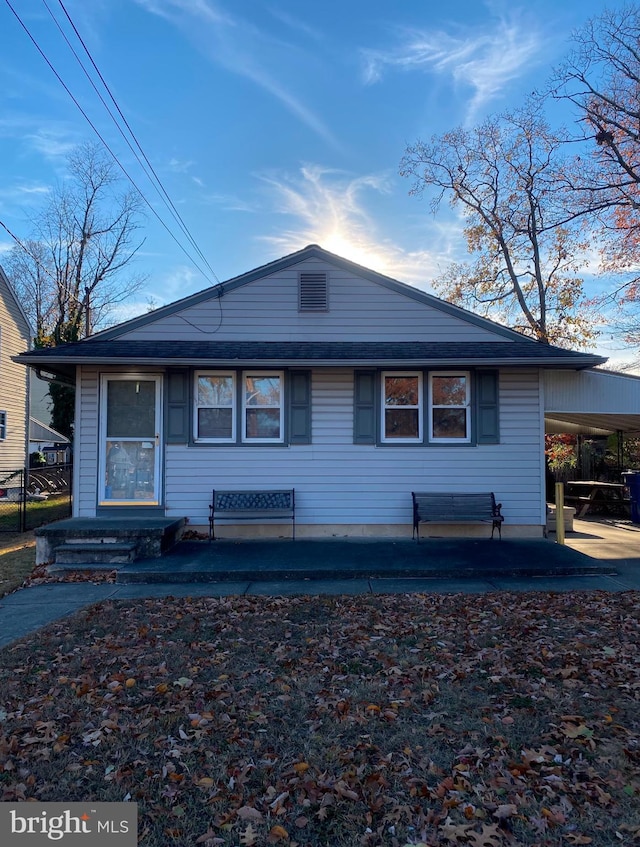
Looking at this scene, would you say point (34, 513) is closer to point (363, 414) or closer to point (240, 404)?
point (240, 404)

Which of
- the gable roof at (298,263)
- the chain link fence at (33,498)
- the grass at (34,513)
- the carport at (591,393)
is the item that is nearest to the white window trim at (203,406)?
the gable roof at (298,263)

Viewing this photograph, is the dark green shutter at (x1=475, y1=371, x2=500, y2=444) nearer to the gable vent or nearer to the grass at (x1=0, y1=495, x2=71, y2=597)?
the gable vent

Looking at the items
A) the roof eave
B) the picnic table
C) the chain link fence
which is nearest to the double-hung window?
the roof eave

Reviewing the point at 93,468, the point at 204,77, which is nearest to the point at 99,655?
the point at 93,468

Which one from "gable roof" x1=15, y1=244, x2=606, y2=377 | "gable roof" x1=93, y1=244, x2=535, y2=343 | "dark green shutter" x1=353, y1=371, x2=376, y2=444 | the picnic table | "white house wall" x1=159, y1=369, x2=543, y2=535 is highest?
"gable roof" x1=93, y1=244, x2=535, y2=343

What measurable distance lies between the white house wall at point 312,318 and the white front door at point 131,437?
1048 millimetres

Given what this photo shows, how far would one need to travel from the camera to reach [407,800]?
2654 mm

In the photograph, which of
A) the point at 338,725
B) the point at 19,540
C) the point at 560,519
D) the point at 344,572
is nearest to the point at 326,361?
the point at 344,572

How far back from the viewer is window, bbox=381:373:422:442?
9.44 meters

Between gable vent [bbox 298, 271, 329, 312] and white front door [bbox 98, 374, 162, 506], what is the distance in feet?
10.1

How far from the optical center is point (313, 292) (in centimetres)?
991

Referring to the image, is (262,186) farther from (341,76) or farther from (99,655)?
(99,655)

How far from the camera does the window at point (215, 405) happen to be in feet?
30.9

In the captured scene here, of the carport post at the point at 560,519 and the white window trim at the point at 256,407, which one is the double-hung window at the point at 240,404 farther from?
the carport post at the point at 560,519
